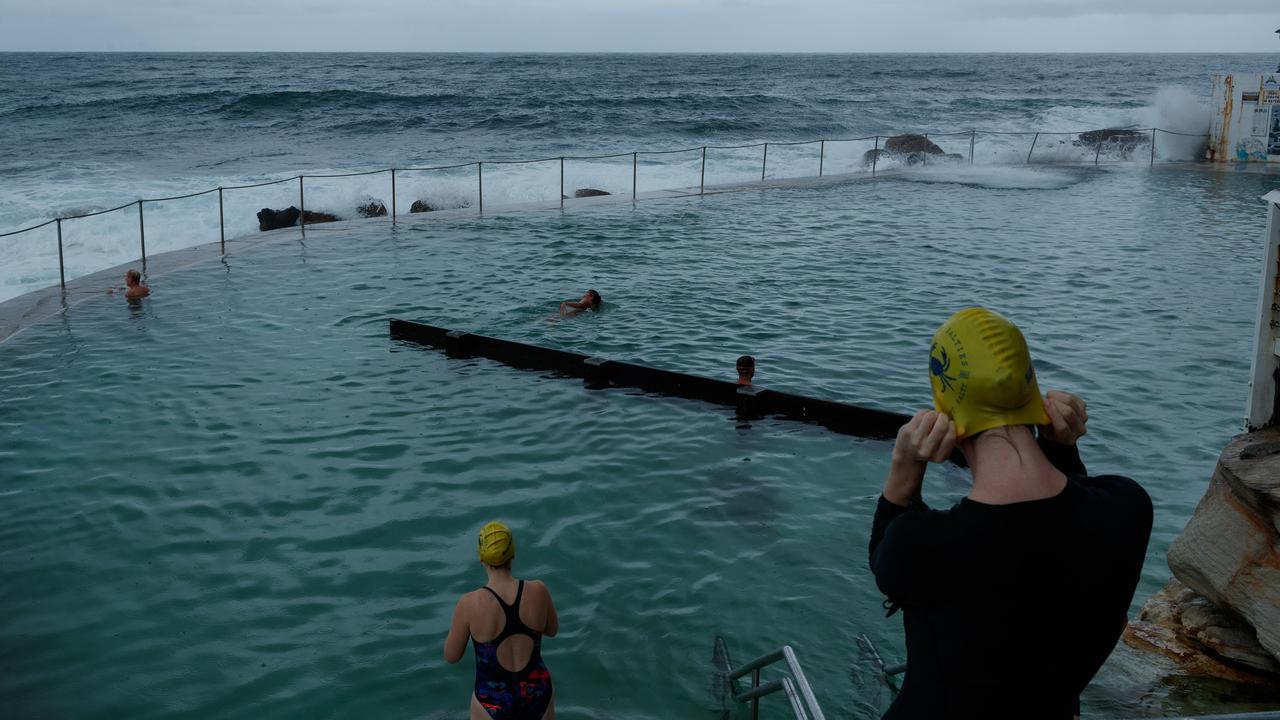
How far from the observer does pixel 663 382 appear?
460 inches

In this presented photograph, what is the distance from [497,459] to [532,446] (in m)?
0.46

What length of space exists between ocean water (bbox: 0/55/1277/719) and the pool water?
0.11 feet

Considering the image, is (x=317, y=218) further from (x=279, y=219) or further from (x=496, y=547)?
(x=496, y=547)

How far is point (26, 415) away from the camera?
10.7 meters

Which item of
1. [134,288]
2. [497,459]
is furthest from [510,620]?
[134,288]

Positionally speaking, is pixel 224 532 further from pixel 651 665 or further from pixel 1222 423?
pixel 1222 423

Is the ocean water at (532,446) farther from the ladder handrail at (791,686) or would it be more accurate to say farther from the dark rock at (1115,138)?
the dark rock at (1115,138)

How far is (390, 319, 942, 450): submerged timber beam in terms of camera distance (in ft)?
34.4

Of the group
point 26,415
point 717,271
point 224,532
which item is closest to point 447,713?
point 224,532

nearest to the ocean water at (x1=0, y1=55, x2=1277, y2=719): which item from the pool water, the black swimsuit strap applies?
the pool water

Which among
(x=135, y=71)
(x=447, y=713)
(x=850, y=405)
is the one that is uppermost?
(x=135, y=71)

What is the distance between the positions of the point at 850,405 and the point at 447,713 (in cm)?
576

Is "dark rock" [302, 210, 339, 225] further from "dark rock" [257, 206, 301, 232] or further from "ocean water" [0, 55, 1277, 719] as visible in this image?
"ocean water" [0, 55, 1277, 719]

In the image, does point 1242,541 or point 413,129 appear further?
point 413,129
